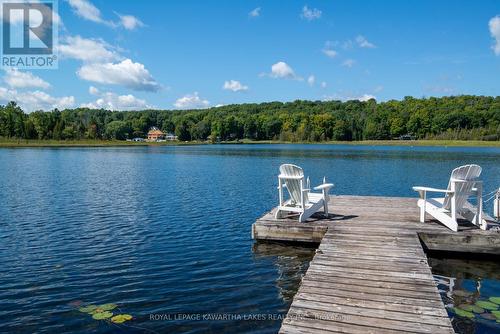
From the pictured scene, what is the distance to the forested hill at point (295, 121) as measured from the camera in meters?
105

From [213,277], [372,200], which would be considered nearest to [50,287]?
[213,277]

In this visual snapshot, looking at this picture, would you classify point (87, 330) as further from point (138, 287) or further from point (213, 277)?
point (213, 277)

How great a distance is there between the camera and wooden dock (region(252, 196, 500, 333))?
16.2 feet

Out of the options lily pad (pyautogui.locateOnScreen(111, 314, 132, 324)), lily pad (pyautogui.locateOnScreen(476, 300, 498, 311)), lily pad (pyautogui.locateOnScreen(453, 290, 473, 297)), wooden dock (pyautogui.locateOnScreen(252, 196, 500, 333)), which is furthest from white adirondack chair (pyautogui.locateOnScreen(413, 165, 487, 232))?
lily pad (pyautogui.locateOnScreen(111, 314, 132, 324))

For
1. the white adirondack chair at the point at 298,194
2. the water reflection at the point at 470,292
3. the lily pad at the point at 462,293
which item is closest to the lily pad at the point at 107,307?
the white adirondack chair at the point at 298,194

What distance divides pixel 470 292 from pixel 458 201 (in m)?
2.55

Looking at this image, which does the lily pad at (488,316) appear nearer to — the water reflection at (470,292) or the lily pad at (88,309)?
the water reflection at (470,292)

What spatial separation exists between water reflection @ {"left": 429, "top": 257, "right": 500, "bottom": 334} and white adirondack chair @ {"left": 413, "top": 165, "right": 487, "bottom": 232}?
906mm

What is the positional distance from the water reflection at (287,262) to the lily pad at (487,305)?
134 inches

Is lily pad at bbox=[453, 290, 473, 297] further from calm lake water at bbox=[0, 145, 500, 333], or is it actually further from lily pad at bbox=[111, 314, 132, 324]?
lily pad at bbox=[111, 314, 132, 324]

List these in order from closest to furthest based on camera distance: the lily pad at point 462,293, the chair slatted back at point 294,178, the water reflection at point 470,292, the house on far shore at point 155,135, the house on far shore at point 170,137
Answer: the water reflection at point 470,292
the lily pad at point 462,293
the chair slatted back at point 294,178
the house on far shore at point 155,135
the house on far shore at point 170,137

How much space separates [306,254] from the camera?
10.1 meters

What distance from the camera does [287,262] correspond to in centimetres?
951

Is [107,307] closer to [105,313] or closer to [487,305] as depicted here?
[105,313]
